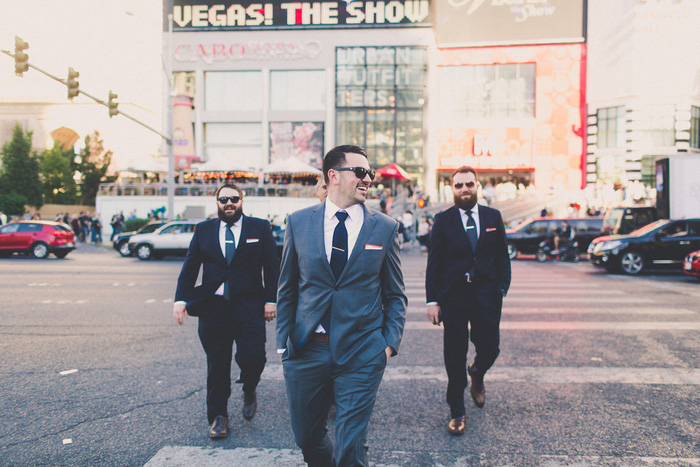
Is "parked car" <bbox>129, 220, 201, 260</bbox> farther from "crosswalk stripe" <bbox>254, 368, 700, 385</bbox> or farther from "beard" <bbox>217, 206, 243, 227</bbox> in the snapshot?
"beard" <bbox>217, 206, 243, 227</bbox>

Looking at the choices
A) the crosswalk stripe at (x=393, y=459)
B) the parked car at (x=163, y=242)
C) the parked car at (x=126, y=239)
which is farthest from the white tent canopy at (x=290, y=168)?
the crosswalk stripe at (x=393, y=459)

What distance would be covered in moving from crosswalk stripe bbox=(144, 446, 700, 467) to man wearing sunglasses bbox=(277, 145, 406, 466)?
33.5 inches

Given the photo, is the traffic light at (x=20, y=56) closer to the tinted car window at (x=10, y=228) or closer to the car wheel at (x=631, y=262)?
the tinted car window at (x=10, y=228)

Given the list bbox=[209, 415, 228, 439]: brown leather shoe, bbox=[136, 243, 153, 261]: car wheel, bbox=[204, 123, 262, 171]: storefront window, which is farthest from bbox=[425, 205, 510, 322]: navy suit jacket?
bbox=[204, 123, 262, 171]: storefront window

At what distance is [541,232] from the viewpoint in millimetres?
20828

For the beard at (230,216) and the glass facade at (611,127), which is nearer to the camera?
the beard at (230,216)

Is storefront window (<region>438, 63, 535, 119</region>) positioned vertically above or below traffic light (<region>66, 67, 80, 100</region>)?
above

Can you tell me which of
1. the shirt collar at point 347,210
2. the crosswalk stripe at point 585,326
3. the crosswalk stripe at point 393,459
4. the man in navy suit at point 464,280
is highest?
the shirt collar at point 347,210

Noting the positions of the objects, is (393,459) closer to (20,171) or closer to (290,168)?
(290,168)

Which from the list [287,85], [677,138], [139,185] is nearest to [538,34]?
[677,138]

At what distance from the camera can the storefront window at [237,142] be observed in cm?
4250

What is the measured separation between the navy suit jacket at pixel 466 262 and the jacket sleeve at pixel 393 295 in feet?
4.47

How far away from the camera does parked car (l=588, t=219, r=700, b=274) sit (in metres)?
15.2

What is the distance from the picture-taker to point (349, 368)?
269 cm
